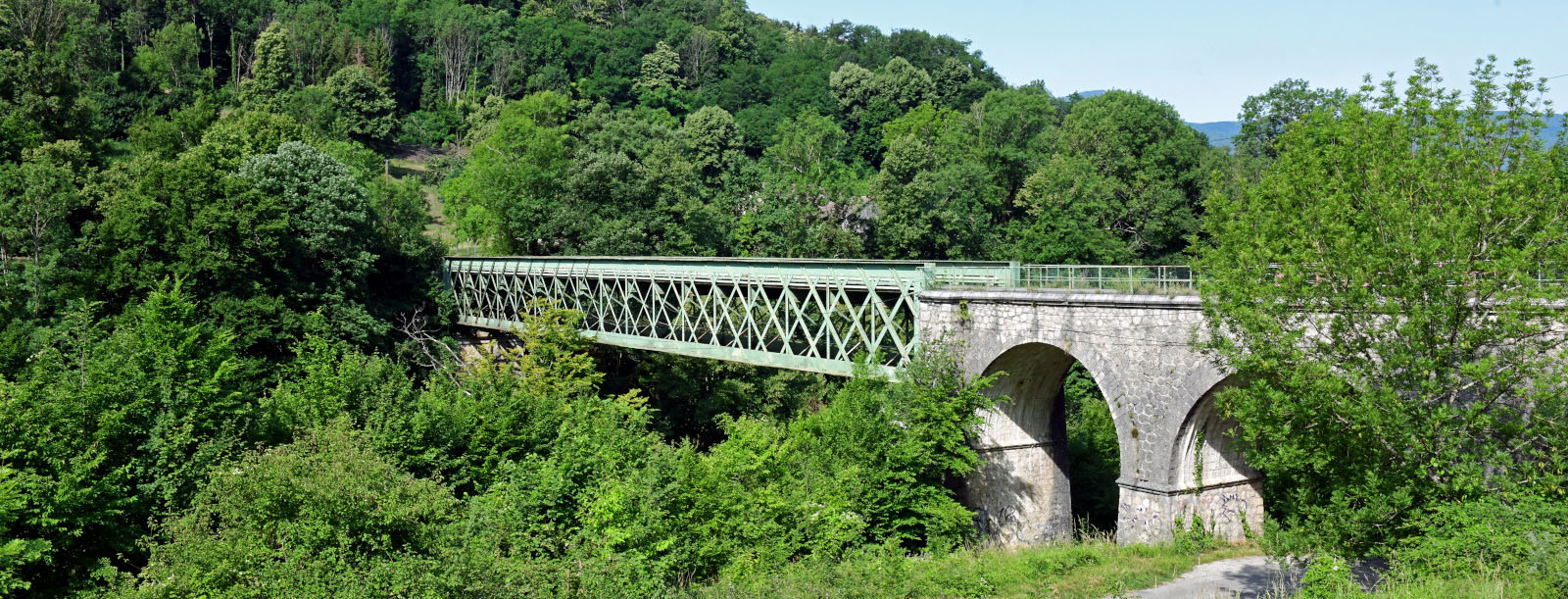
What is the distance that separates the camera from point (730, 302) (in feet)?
107

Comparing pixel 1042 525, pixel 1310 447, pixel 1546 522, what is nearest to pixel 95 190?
pixel 1042 525

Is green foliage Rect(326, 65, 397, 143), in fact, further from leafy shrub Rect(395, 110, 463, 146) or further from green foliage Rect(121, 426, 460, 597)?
green foliage Rect(121, 426, 460, 597)

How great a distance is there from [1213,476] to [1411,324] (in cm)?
915

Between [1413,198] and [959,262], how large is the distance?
13694 millimetres

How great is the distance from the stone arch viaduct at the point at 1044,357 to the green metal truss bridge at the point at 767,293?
0.06m

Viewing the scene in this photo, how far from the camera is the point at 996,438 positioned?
25.2m

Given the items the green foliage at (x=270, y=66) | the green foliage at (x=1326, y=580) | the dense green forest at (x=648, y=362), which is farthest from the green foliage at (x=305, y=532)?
the green foliage at (x=270, y=66)

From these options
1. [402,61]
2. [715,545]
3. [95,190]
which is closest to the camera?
[715,545]

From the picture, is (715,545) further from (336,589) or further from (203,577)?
(203,577)

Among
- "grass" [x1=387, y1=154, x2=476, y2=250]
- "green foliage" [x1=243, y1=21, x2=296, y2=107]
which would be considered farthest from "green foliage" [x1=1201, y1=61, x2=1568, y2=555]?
"green foliage" [x1=243, y1=21, x2=296, y2=107]

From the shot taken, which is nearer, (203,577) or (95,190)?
(203,577)

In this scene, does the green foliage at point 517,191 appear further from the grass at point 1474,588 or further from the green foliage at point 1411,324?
the grass at point 1474,588

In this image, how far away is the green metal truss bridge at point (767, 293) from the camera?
81.0 feet

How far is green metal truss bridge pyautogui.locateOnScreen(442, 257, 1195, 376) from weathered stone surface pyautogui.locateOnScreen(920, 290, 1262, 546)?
2.27ft
